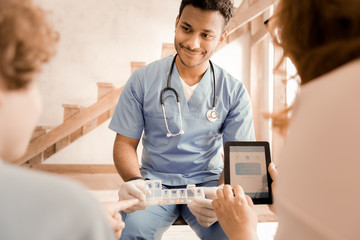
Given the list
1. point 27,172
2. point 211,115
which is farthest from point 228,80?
point 27,172

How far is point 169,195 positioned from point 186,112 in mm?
453

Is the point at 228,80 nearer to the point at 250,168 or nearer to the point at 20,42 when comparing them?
the point at 250,168

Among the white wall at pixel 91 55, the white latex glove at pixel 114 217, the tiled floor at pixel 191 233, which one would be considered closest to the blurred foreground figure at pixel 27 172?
the white latex glove at pixel 114 217

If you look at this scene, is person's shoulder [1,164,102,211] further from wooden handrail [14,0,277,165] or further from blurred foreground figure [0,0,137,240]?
wooden handrail [14,0,277,165]

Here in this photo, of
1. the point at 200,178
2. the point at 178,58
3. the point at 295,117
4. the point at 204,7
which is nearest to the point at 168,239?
the point at 200,178

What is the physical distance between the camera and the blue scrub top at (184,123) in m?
1.39

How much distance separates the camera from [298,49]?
1.61 feet

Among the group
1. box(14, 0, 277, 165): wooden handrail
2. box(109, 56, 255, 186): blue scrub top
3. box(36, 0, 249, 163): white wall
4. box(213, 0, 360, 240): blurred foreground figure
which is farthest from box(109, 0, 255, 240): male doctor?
box(36, 0, 249, 163): white wall

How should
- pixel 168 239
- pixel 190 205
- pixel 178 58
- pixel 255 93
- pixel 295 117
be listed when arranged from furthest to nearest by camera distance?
pixel 255 93 → pixel 168 239 → pixel 178 58 → pixel 190 205 → pixel 295 117

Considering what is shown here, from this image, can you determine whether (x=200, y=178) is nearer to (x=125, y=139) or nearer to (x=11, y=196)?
(x=125, y=139)

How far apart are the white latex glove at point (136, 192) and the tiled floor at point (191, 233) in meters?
0.99

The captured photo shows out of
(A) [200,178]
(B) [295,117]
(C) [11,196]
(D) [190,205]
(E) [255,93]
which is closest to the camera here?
(C) [11,196]

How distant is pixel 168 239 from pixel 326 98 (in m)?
1.79

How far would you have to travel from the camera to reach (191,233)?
2.10 metres
